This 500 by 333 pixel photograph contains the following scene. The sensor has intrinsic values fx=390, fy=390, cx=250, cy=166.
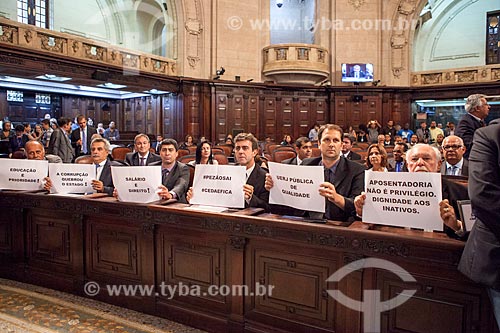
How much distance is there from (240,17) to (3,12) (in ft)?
27.8

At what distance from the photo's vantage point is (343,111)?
1622 centimetres

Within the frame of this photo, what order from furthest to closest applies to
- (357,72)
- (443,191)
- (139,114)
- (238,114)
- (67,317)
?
(139,114), (357,72), (238,114), (67,317), (443,191)

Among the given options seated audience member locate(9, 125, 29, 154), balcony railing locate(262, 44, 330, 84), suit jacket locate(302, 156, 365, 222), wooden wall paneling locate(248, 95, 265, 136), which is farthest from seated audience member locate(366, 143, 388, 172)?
wooden wall paneling locate(248, 95, 265, 136)

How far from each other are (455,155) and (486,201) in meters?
2.77

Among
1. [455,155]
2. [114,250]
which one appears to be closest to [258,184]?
[114,250]

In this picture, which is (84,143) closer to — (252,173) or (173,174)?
(173,174)

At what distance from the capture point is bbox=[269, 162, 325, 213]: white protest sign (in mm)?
2475

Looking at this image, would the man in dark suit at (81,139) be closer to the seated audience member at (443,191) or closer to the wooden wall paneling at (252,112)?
the seated audience member at (443,191)

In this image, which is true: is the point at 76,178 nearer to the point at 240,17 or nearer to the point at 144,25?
the point at 240,17

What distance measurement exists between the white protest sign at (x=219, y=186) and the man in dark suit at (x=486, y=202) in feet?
4.83

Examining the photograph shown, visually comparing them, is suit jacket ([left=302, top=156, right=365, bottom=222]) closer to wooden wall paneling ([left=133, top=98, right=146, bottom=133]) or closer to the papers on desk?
the papers on desk

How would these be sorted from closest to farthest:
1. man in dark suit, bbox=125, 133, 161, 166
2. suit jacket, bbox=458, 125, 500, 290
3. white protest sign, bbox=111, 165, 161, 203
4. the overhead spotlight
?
suit jacket, bbox=458, 125, 500, 290 < white protest sign, bbox=111, 165, 161, 203 < man in dark suit, bbox=125, 133, 161, 166 < the overhead spotlight

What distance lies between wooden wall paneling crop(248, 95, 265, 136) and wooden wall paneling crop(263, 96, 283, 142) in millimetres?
352

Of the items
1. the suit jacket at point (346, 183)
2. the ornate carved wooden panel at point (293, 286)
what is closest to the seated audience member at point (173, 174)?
the ornate carved wooden panel at point (293, 286)
